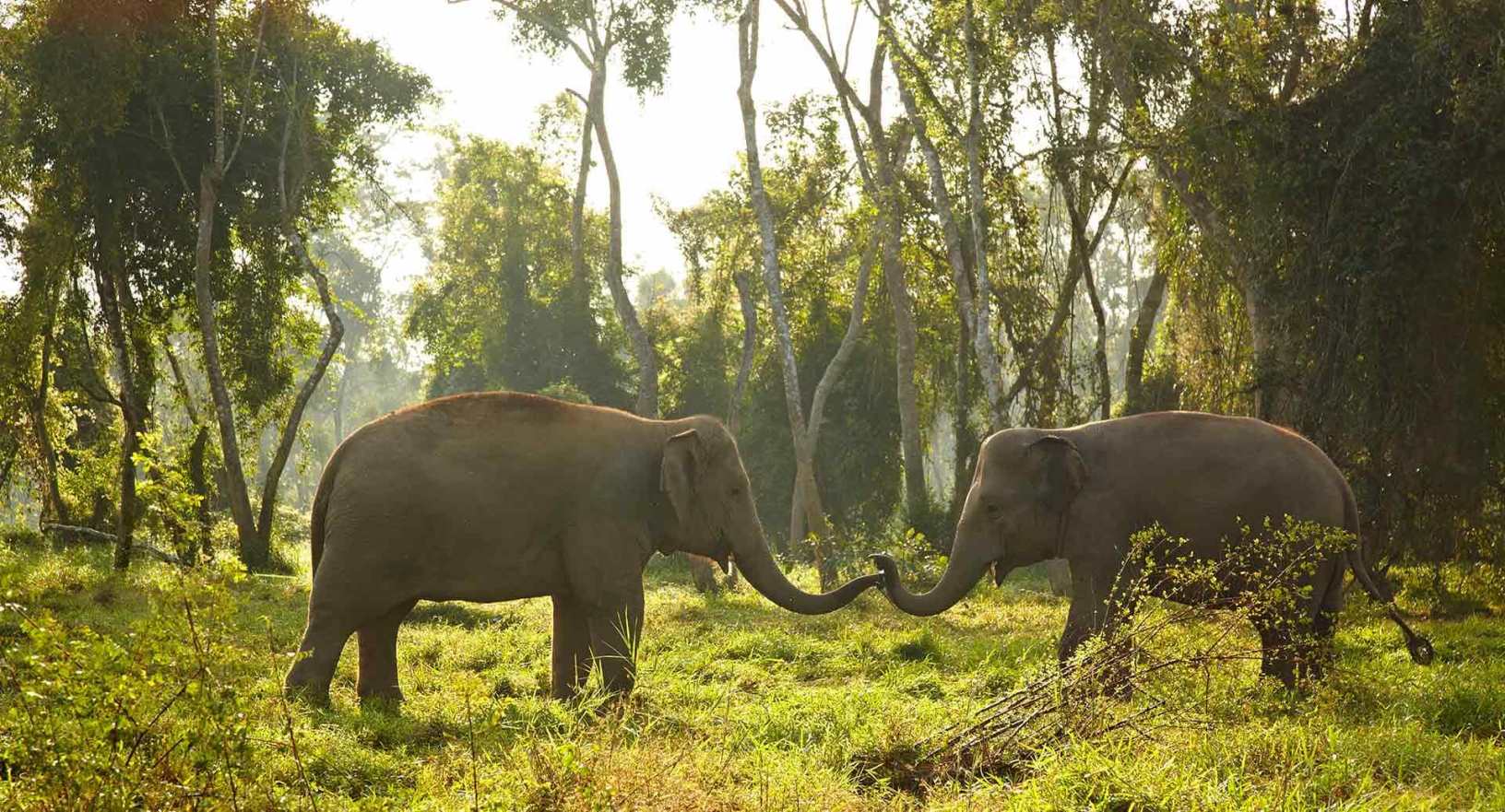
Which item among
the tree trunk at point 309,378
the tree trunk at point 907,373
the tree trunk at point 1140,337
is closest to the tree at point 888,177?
the tree trunk at point 907,373

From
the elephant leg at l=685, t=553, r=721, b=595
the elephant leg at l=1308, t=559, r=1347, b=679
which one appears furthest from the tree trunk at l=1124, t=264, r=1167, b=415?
the elephant leg at l=1308, t=559, r=1347, b=679

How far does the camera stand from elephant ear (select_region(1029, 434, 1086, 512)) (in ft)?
28.5

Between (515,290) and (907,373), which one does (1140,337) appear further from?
(515,290)

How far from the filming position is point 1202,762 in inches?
216

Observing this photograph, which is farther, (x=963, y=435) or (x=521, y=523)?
(x=963, y=435)

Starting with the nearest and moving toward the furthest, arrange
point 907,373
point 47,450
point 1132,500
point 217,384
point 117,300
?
point 1132,500, point 217,384, point 117,300, point 47,450, point 907,373

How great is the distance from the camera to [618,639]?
26.1 ft

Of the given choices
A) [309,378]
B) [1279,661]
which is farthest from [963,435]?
[1279,661]

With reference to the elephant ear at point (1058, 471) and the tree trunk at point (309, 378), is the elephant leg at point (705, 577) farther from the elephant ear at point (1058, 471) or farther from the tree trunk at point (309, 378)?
the elephant ear at point (1058, 471)

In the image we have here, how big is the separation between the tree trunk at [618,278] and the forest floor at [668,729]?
8.48 metres

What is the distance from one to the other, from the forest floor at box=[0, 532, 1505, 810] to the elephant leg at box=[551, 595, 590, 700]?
402 mm

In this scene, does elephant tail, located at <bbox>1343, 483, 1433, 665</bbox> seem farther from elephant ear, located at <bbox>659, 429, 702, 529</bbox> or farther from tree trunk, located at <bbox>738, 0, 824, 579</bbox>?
tree trunk, located at <bbox>738, 0, 824, 579</bbox>

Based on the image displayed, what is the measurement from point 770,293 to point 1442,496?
8696 millimetres

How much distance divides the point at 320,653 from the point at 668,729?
7.28 ft
